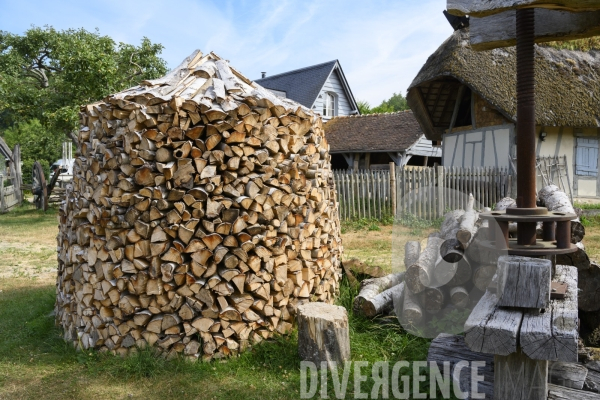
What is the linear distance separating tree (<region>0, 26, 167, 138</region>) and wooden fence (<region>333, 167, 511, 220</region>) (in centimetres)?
875

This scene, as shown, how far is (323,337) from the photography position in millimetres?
3828

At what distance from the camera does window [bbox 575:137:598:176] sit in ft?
45.2

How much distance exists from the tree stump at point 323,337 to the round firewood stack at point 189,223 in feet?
1.34

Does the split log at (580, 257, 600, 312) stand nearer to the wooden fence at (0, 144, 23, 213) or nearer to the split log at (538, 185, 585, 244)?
the split log at (538, 185, 585, 244)

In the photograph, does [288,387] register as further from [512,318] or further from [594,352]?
[594,352]

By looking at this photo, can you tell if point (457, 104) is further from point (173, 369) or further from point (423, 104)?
point (173, 369)

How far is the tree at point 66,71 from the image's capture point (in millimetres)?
15336

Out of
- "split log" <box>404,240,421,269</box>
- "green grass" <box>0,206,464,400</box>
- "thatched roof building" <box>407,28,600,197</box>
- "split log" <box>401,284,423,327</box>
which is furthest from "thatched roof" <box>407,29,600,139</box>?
"green grass" <box>0,206,464,400</box>

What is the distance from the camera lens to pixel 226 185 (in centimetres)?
396

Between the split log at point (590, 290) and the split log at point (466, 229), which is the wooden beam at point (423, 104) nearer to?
the split log at point (466, 229)

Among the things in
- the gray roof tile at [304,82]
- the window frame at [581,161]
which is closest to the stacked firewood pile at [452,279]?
the window frame at [581,161]

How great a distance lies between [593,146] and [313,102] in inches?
512

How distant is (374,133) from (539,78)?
25.5 feet

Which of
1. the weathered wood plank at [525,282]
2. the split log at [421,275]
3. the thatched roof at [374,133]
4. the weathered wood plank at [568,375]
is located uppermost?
the thatched roof at [374,133]
